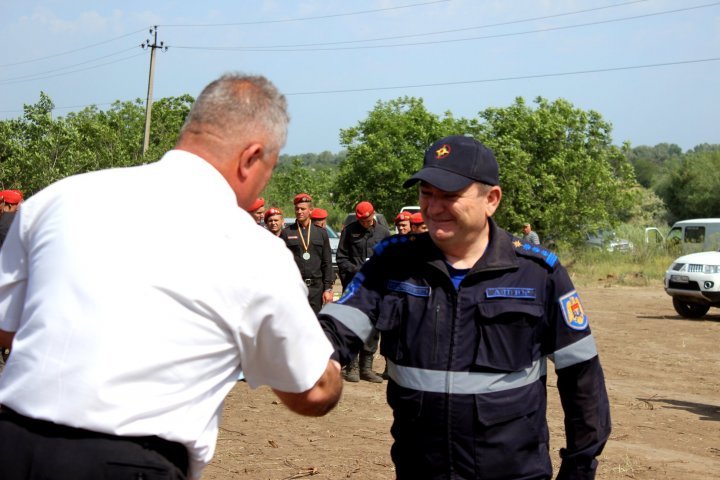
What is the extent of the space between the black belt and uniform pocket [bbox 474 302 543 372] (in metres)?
1.20

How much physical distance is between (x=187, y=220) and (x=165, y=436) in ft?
1.70

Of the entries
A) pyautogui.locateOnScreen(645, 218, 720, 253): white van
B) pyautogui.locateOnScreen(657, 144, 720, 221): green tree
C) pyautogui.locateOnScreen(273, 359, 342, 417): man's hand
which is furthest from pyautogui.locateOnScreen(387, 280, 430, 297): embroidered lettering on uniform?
pyautogui.locateOnScreen(657, 144, 720, 221): green tree

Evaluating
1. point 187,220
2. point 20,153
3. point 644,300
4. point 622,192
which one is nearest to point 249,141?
point 187,220

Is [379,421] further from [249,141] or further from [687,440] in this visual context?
[249,141]

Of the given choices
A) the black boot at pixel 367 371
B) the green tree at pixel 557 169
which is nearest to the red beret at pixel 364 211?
the black boot at pixel 367 371

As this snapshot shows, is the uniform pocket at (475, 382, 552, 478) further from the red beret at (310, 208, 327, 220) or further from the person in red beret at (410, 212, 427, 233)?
the red beret at (310, 208, 327, 220)

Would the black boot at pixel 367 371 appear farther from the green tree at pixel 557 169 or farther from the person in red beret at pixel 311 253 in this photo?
the green tree at pixel 557 169

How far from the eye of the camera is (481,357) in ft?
10.2

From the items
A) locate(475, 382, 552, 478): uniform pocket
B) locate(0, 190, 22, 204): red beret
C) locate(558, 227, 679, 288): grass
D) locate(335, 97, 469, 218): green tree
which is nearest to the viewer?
locate(475, 382, 552, 478): uniform pocket

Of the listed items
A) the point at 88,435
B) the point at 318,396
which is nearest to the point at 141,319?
the point at 88,435

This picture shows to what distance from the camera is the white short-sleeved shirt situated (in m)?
2.15

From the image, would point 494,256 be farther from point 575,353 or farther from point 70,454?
point 70,454

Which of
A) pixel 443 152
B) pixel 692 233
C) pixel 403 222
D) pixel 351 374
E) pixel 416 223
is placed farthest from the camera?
pixel 692 233

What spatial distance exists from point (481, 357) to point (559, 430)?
218 inches
